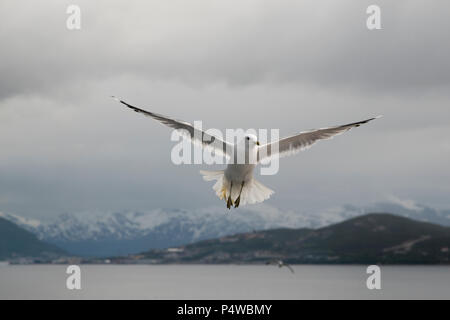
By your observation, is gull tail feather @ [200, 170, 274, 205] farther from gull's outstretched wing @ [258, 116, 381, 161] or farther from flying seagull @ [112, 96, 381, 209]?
gull's outstretched wing @ [258, 116, 381, 161]

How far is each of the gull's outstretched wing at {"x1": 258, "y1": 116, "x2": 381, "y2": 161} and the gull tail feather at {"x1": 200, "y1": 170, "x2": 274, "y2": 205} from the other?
0.78 m

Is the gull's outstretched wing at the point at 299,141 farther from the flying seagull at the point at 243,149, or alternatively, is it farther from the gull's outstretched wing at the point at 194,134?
the gull's outstretched wing at the point at 194,134

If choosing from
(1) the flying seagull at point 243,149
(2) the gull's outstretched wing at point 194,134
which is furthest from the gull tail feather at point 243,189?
(2) the gull's outstretched wing at point 194,134

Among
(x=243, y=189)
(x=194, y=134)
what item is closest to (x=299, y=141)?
(x=243, y=189)

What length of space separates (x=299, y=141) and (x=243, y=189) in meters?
1.70

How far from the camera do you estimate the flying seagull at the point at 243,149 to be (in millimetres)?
13625

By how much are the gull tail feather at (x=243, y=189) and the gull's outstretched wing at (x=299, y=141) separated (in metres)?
0.78

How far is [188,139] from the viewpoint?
14.4 meters
